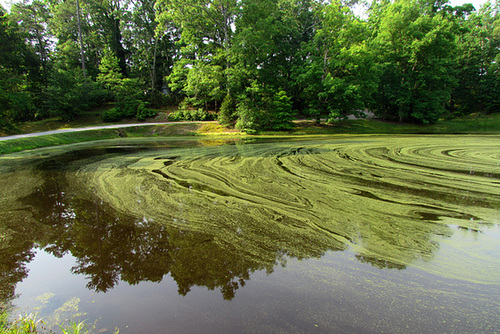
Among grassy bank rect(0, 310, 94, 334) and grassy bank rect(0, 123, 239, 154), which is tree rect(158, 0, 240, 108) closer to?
grassy bank rect(0, 123, 239, 154)

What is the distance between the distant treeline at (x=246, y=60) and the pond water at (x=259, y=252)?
12887 mm

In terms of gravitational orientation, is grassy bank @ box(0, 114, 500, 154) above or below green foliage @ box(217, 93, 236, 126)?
below

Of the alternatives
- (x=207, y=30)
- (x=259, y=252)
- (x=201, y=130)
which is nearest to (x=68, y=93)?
(x=201, y=130)

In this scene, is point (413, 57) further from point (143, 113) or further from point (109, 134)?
point (109, 134)

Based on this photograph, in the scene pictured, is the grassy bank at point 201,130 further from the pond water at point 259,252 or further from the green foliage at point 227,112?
the pond water at point 259,252

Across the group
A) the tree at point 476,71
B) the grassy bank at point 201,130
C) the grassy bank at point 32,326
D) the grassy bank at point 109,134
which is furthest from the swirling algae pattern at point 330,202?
the tree at point 476,71

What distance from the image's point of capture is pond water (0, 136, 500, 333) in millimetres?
2131

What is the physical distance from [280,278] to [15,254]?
3.31m

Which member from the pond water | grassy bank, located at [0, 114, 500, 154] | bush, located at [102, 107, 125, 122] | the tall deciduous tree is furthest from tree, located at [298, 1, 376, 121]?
bush, located at [102, 107, 125, 122]

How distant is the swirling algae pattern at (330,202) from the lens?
3090 mm

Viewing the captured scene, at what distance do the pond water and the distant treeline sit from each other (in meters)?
12.9

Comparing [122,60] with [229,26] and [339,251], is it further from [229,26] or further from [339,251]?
[339,251]

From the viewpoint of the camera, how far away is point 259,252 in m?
3.06

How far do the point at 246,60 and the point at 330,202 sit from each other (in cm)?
1649
